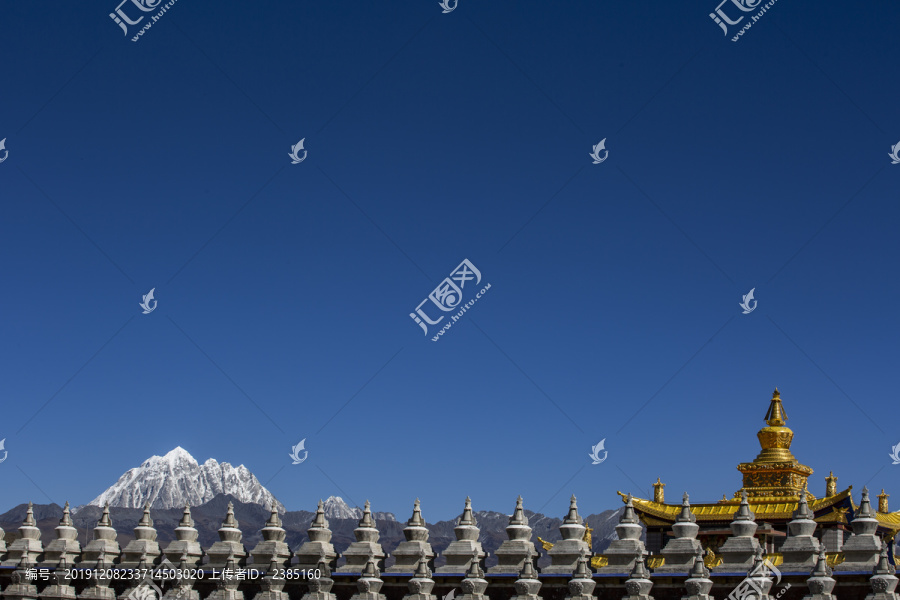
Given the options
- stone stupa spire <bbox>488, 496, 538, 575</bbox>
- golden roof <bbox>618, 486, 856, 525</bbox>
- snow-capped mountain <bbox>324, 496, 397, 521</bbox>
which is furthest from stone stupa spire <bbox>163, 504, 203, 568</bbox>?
snow-capped mountain <bbox>324, 496, 397, 521</bbox>

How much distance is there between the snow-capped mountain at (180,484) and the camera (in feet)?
515

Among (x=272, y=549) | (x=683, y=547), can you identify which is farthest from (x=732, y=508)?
(x=272, y=549)

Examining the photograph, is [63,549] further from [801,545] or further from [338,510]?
[338,510]

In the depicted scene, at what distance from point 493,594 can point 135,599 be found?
15097 mm

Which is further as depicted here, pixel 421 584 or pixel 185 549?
pixel 185 549

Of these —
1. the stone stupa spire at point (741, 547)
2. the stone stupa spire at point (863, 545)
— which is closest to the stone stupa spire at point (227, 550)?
the stone stupa spire at point (741, 547)

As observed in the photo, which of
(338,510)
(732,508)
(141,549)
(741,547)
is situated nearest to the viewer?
(741,547)

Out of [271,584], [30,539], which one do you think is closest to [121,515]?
[30,539]

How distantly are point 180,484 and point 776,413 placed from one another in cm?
12736

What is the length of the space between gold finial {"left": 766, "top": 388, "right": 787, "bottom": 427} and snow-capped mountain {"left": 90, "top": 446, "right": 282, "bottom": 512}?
113692 mm

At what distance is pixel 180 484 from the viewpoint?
16312 centimetres

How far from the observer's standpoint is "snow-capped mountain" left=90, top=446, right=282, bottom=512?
15688 centimetres

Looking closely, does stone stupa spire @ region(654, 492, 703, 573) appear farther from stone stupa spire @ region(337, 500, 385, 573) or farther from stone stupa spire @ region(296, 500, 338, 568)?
stone stupa spire @ region(296, 500, 338, 568)

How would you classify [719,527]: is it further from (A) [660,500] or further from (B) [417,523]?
(B) [417,523]
